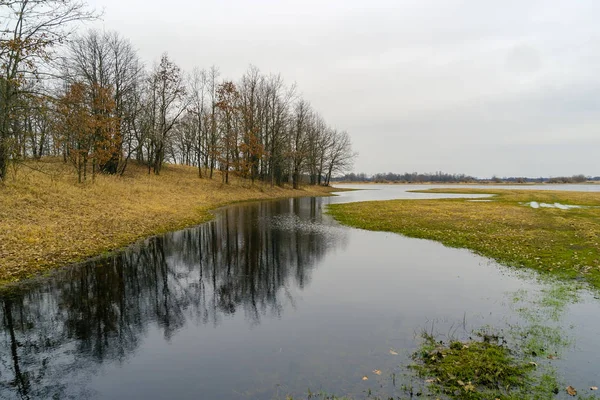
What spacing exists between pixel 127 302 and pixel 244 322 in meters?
3.45

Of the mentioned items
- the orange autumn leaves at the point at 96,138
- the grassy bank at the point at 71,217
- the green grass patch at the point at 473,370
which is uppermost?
the orange autumn leaves at the point at 96,138

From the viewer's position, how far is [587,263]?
489 inches

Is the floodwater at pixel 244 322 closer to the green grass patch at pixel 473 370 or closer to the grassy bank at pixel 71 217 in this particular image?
the green grass patch at pixel 473 370

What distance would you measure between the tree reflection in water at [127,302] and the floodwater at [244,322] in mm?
37

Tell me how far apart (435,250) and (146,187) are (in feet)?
93.8

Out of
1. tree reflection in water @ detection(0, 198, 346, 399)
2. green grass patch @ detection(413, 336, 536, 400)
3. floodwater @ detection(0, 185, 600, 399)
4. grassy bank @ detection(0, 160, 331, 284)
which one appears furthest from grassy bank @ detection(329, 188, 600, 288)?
grassy bank @ detection(0, 160, 331, 284)

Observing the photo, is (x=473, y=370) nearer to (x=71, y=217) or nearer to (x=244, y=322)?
(x=244, y=322)

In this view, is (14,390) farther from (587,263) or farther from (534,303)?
(587,263)

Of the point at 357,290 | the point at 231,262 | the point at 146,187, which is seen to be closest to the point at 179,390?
the point at 357,290

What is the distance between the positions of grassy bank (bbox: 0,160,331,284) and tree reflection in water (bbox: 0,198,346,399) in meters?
1.51

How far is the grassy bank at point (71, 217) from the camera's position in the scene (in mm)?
11836

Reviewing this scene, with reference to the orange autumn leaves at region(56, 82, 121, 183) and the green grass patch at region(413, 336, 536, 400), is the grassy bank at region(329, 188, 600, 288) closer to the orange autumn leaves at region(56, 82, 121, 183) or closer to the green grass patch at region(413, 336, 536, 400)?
the green grass patch at region(413, 336, 536, 400)

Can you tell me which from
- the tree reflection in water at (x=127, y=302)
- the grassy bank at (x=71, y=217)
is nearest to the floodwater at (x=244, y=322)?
the tree reflection in water at (x=127, y=302)

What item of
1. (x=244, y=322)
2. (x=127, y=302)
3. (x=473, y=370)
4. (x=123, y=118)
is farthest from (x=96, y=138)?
(x=473, y=370)
